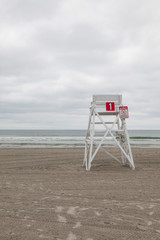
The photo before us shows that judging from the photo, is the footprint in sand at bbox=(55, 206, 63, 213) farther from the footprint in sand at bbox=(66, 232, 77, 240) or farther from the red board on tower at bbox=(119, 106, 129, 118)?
the red board on tower at bbox=(119, 106, 129, 118)

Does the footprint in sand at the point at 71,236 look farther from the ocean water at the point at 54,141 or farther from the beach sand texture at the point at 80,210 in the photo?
the ocean water at the point at 54,141

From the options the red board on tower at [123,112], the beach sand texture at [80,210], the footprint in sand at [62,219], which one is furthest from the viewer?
the red board on tower at [123,112]

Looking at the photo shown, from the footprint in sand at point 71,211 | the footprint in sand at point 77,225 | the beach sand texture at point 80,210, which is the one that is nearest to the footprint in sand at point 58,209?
the beach sand texture at point 80,210

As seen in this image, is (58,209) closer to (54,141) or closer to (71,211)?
(71,211)

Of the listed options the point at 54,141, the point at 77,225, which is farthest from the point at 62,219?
the point at 54,141

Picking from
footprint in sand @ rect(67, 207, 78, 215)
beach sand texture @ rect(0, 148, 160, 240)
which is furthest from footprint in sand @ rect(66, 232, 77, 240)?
footprint in sand @ rect(67, 207, 78, 215)

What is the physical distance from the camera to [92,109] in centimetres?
851

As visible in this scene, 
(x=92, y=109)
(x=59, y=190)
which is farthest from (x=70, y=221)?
(x=92, y=109)

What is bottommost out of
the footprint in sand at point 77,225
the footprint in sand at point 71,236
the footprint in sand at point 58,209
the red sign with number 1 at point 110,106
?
the footprint in sand at point 58,209

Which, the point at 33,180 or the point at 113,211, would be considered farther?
the point at 33,180

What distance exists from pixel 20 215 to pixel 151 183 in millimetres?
3670

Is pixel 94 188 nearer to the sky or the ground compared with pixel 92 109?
nearer to the ground

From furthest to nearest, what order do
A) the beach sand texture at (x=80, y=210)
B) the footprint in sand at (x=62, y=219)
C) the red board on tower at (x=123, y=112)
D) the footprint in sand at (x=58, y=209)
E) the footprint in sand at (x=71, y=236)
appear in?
the red board on tower at (x=123, y=112) < the footprint in sand at (x=58, y=209) < the footprint in sand at (x=62, y=219) < the beach sand texture at (x=80, y=210) < the footprint in sand at (x=71, y=236)

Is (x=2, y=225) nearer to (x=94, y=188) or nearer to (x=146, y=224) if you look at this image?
(x=146, y=224)
